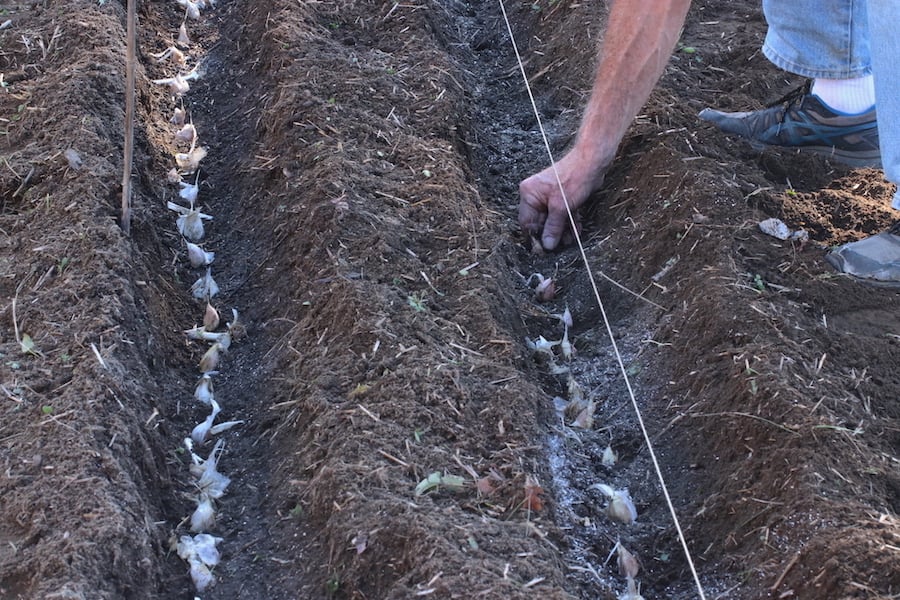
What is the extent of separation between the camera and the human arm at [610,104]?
3.19 metres

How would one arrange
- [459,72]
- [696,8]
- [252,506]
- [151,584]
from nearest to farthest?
[151,584] → [252,506] → [459,72] → [696,8]

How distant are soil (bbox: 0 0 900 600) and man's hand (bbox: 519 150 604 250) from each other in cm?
8

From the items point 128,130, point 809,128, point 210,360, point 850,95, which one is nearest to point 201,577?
point 210,360

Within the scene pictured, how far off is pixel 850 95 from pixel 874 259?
78cm

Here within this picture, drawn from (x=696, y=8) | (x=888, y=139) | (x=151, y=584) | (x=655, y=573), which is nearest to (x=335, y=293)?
(x=151, y=584)

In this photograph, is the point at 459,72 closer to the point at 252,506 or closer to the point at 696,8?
the point at 696,8

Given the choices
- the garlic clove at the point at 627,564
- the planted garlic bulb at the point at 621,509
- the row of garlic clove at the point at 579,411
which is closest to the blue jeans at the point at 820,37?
the row of garlic clove at the point at 579,411

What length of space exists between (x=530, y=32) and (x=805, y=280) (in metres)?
2.07

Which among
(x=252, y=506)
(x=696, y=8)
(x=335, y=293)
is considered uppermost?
(x=696, y=8)

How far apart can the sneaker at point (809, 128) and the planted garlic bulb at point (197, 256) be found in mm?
1829

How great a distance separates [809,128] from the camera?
11.6 feet

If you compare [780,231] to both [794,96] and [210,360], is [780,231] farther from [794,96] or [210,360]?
[210,360]

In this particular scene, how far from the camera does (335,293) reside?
2889 millimetres

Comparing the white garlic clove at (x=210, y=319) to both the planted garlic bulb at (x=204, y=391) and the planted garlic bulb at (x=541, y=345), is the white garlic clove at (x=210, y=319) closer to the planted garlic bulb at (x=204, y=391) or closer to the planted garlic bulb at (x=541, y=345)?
the planted garlic bulb at (x=204, y=391)
